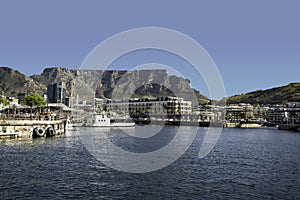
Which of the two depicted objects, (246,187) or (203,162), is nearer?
(246,187)

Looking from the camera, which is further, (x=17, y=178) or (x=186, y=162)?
(x=186, y=162)

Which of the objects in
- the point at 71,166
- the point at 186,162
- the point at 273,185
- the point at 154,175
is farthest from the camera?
the point at 186,162

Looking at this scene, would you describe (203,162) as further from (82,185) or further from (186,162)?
(82,185)

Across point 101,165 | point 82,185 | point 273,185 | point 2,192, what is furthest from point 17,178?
point 273,185

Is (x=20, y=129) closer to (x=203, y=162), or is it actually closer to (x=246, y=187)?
(x=203, y=162)

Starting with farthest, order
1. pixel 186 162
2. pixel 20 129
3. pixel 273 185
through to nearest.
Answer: pixel 20 129 → pixel 186 162 → pixel 273 185

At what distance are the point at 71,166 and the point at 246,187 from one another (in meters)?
23.4

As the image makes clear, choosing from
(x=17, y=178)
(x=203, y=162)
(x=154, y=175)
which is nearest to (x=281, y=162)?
(x=203, y=162)

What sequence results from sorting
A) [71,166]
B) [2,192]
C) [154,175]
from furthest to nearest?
[71,166]
[154,175]
[2,192]

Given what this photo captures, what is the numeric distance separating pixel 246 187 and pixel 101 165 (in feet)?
68.4

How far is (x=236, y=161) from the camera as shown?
1955 inches

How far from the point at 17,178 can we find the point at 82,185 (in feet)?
25.2

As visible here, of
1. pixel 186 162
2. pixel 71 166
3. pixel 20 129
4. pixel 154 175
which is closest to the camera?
pixel 154 175

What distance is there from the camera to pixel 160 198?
2697 centimetres
